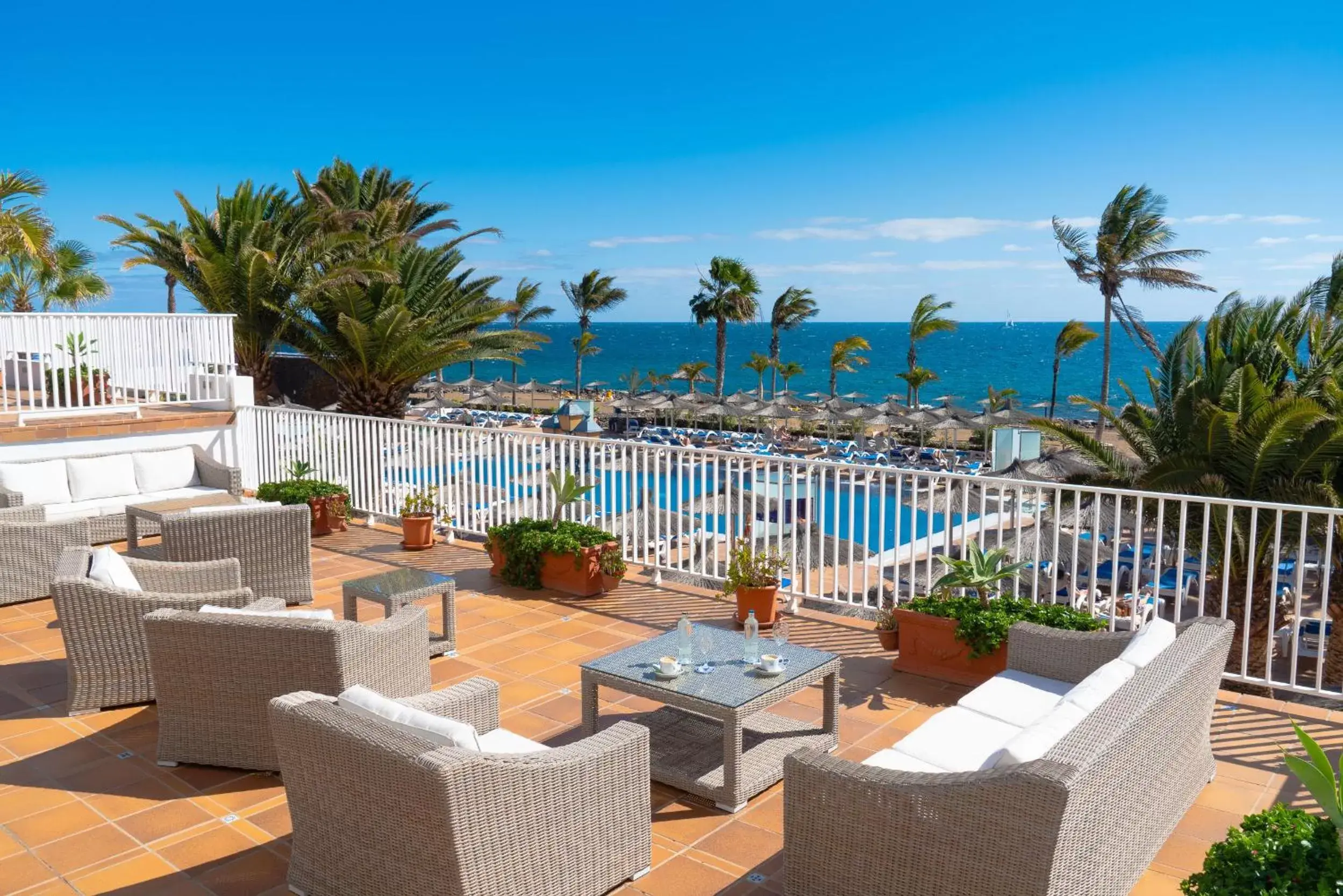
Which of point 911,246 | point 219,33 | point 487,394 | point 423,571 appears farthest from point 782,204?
point 423,571

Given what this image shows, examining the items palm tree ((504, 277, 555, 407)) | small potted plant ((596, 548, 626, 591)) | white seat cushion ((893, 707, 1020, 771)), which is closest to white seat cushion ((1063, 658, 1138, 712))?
white seat cushion ((893, 707, 1020, 771))

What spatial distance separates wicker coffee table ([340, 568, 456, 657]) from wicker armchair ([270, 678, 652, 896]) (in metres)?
2.20

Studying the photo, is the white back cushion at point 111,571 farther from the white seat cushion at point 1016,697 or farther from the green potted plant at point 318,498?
the green potted plant at point 318,498

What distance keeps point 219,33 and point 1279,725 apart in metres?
31.1

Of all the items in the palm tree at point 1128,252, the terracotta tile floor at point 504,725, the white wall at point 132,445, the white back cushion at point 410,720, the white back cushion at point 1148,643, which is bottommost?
the terracotta tile floor at point 504,725

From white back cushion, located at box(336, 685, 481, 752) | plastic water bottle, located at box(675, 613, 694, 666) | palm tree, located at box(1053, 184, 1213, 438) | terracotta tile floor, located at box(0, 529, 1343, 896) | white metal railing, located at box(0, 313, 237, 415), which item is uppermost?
palm tree, located at box(1053, 184, 1213, 438)

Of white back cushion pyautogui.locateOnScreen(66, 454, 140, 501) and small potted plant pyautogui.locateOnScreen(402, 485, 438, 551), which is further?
small potted plant pyautogui.locateOnScreen(402, 485, 438, 551)

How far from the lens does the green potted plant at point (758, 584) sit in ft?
19.3

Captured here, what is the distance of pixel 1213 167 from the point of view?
257 ft

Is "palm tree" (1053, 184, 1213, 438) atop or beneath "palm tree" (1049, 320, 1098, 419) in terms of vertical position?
atop

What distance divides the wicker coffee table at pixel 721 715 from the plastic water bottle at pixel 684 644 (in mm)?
34

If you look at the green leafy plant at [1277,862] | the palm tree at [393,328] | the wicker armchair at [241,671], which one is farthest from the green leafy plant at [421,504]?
the green leafy plant at [1277,862]

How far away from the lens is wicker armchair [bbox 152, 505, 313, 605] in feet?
20.2

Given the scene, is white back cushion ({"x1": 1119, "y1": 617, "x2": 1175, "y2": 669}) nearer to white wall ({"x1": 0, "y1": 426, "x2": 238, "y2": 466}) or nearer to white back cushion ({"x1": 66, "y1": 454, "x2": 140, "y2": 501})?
white back cushion ({"x1": 66, "y1": 454, "x2": 140, "y2": 501})
